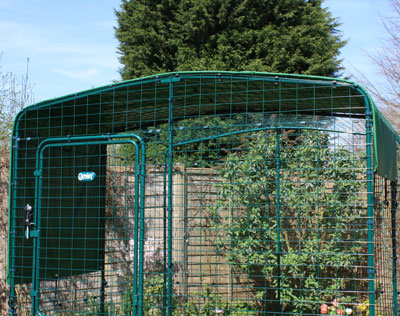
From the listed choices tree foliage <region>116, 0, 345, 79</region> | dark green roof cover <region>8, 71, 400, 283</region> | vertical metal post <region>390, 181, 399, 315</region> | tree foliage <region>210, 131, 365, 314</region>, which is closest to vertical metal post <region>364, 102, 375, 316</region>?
dark green roof cover <region>8, 71, 400, 283</region>

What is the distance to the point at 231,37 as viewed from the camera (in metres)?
8.57

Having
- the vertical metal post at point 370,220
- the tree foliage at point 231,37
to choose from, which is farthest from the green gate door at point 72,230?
the tree foliage at point 231,37

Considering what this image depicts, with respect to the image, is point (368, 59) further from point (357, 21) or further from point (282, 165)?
point (282, 165)

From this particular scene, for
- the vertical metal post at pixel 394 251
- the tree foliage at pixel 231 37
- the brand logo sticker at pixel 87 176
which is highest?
the tree foliage at pixel 231 37

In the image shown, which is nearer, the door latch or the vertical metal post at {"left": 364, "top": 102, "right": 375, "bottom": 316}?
the vertical metal post at {"left": 364, "top": 102, "right": 375, "bottom": 316}

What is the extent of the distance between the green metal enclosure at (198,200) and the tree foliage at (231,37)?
8.60 feet

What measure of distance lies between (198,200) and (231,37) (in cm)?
369

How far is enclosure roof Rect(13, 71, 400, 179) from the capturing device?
4037 mm

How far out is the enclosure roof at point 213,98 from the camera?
4.04 metres

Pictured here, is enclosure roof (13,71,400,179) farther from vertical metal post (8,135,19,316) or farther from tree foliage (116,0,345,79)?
tree foliage (116,0,345,79)

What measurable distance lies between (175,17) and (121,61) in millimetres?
1366

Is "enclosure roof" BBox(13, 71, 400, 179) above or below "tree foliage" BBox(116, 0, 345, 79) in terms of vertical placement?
below

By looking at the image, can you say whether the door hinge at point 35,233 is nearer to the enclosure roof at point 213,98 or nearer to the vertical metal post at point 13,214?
the vertical metal post at point 13,214

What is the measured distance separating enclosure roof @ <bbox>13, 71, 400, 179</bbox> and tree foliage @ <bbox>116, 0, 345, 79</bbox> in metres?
3.13
